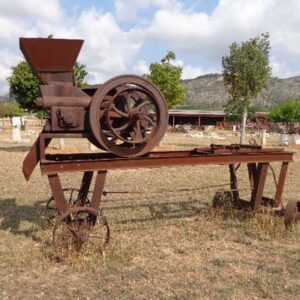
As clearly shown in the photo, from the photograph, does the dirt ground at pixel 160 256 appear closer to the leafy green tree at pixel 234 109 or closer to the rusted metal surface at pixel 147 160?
the rusted metal surface at pixel 147 160

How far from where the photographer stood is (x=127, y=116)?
221 inches

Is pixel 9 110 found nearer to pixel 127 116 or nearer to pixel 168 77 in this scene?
pixel 168 77

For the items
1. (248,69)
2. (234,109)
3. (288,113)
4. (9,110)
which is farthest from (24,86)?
(9,110)

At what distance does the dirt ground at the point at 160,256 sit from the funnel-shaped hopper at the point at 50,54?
2.06m

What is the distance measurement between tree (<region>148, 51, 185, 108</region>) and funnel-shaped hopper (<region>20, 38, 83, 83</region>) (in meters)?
19.8

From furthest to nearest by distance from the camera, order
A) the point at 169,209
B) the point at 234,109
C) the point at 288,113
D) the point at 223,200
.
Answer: the point at 288,113, the point at 234,109, the point at 169,209, the point at 223,200

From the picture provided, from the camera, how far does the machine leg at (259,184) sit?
23.1 ft

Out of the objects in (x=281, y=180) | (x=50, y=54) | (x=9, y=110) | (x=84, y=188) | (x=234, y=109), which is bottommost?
(x=84, y=188)

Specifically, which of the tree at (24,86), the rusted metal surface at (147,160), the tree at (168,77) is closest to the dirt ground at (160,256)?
the rusted metal surface at (147,160)

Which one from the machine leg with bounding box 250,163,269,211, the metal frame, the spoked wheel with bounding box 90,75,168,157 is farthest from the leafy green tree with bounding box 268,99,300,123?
the spoked wheel with bounding box 90,75,168,157

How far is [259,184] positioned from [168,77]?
19.0 m

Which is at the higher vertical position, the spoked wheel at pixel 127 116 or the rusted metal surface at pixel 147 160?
the spoked wheel at pixel 127 116

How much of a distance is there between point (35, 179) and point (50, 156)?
583 centimetres

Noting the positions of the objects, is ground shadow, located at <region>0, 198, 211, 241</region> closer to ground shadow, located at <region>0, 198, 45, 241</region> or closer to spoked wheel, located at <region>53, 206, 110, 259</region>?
ground shadow, located at <region>0, 198, 45, 241</region>
